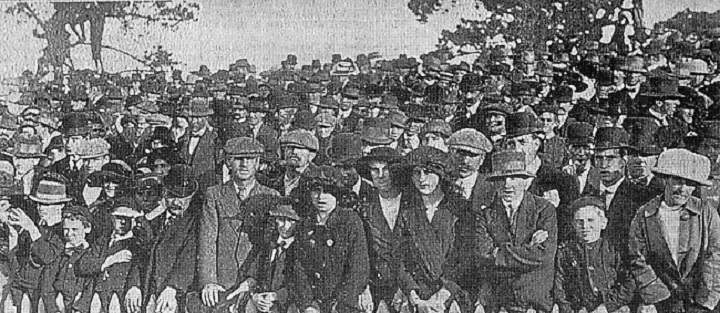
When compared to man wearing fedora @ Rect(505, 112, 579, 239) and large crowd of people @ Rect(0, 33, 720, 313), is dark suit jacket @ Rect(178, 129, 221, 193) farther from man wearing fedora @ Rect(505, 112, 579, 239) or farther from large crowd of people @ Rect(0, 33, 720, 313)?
man wearing fedora @ Rect(505, 112, 579, 239)

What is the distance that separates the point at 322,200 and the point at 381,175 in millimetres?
139

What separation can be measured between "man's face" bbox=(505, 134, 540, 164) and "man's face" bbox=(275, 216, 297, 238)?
0.49 metres

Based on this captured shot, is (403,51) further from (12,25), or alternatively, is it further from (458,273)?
(12,25)

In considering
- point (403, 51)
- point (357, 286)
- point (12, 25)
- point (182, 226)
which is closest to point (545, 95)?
point (403, 51)

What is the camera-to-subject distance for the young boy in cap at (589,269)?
181 cm

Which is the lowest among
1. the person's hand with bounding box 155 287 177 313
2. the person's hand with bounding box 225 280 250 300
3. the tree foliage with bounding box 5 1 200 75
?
the person's hand with bounding box 155 287 177 313

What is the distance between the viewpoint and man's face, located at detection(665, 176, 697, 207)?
1.80 meters

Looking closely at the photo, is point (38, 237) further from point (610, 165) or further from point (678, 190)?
point (678, 190)

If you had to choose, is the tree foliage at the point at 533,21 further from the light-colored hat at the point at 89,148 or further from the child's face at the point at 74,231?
the child's face at the point at 74,231

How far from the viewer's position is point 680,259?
1809 mm

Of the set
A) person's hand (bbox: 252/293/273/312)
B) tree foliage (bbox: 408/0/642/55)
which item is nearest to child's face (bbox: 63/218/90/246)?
person's hand (bbox: 252/293/273/312)

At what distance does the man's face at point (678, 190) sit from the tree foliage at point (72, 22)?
115cm

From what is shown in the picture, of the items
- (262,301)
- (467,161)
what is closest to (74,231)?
(262,301)

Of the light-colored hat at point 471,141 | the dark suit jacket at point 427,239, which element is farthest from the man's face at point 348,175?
the light-colored hat at point 471,141
